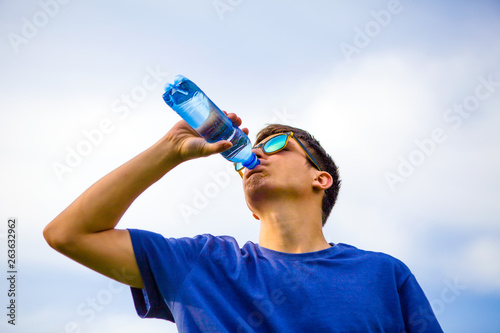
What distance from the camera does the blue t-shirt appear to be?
277 centimetres

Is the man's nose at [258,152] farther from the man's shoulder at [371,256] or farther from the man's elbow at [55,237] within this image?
the man's elbow at [55,237]

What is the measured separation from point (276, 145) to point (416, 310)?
1.78m

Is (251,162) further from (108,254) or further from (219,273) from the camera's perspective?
(108,254)

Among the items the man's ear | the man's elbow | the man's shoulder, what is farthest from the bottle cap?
the man's elbow

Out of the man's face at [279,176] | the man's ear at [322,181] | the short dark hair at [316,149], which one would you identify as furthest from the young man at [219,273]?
the short dark hair at [316,149]

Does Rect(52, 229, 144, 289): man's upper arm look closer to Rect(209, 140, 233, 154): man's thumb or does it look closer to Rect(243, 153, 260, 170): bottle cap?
Rect(209, 140, 233, 154): man's thumb

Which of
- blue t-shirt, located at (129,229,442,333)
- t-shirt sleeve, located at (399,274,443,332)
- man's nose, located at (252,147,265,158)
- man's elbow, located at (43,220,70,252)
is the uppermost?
man's nose, located at (252,147,265,158)

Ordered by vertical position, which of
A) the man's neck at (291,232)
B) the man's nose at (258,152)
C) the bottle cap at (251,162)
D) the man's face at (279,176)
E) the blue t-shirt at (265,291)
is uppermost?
the man's nose at (258,152)

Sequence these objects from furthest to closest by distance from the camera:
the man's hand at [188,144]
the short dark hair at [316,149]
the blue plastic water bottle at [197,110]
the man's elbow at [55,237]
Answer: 1. the short dark hair at [316,149]
2. the blue plastic water bottle at [197,110]
3. the man's hand at [188,144]
4. the man's elbow at [55,237]

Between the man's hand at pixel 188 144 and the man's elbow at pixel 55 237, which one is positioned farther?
the man's hand at pixel 188 144

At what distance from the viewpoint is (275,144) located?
4.09m

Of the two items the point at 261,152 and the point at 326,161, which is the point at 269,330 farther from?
the point at 326,161

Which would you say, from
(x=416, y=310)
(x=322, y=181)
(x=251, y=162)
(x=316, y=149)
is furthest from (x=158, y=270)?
(x=316, y=149)

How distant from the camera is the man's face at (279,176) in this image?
3705 mm
